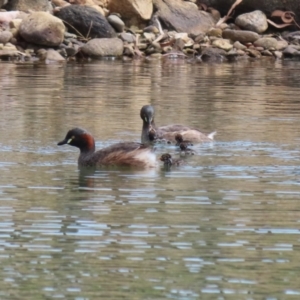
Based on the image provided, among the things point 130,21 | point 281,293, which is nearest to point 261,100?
point 281,293

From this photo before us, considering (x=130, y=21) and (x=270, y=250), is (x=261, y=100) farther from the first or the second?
(x=130, y=21)

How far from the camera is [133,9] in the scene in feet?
116

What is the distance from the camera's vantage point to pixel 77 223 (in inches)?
381

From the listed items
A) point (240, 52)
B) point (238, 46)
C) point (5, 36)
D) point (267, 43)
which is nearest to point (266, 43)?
point (267, 43)

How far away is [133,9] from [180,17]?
4.90 ft

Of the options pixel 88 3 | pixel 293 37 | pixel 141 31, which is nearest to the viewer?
pixel 141 31

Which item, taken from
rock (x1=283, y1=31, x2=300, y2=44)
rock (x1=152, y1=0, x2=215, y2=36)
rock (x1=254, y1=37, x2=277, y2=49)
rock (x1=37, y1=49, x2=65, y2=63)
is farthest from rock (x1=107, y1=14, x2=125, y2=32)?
rock (x1=283, y1=31, x2=300, y2=44)

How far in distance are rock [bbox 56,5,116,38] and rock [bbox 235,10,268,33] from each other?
4457 millimetres

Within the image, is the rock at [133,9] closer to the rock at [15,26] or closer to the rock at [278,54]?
the rock at [15,26]

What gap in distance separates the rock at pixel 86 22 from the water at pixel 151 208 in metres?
13.5

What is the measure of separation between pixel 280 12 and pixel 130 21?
4.90 m

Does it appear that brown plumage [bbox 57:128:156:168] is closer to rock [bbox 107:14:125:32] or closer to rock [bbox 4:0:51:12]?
rock [bbox 107:14:125:32]

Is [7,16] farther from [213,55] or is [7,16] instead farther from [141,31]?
[213,55]

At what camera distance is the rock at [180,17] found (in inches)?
1398
